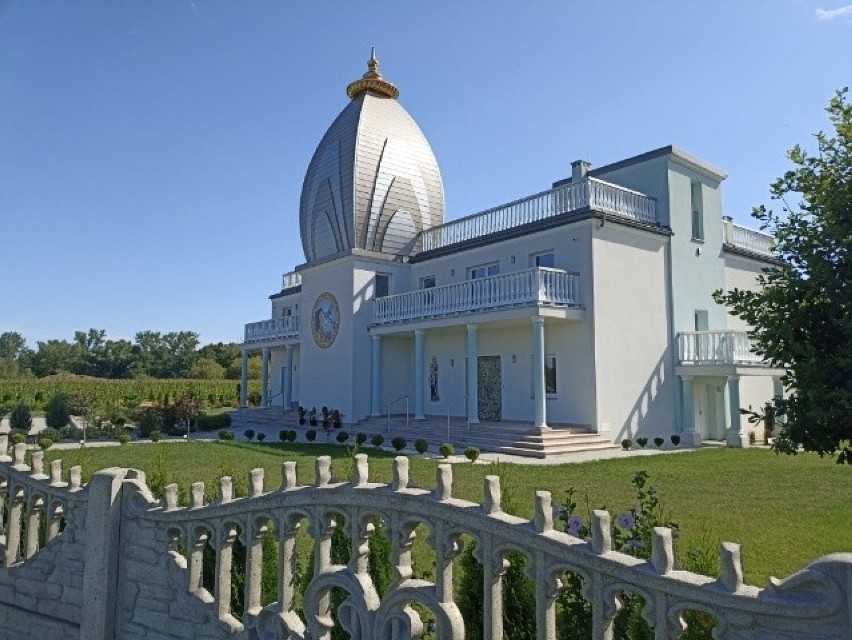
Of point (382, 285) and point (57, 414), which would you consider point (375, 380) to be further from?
point (57, 414)

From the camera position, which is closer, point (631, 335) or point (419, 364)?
point (631, 335)

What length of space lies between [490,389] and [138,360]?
67745mm

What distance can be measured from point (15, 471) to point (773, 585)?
6161 mm

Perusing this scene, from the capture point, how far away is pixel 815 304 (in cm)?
431

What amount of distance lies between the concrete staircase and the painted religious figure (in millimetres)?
1344

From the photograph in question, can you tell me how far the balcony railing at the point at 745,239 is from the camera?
Answer: 2533cm

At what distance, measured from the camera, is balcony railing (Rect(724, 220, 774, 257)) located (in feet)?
83.1

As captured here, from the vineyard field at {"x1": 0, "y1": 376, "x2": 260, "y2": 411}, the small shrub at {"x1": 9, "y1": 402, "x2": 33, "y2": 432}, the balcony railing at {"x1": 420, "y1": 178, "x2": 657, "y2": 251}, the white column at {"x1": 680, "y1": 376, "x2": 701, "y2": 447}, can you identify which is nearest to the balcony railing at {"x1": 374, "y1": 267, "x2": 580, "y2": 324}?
the balcony railing at {"x1": 420, "y1": 178, "x2": 657, "y2": 251}

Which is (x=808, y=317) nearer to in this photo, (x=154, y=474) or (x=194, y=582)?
(x=194, y=582)

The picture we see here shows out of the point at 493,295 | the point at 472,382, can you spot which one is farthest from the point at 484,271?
the point at 472,382

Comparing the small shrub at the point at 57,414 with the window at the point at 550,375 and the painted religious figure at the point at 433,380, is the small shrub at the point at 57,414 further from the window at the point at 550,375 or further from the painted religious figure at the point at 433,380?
the window at the point at 550,375

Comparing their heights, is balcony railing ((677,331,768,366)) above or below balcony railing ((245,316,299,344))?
below

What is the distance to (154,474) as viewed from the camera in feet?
21.4

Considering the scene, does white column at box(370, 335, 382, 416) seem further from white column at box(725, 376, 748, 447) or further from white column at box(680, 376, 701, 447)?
white column at box(725, 376, 748, 447)
